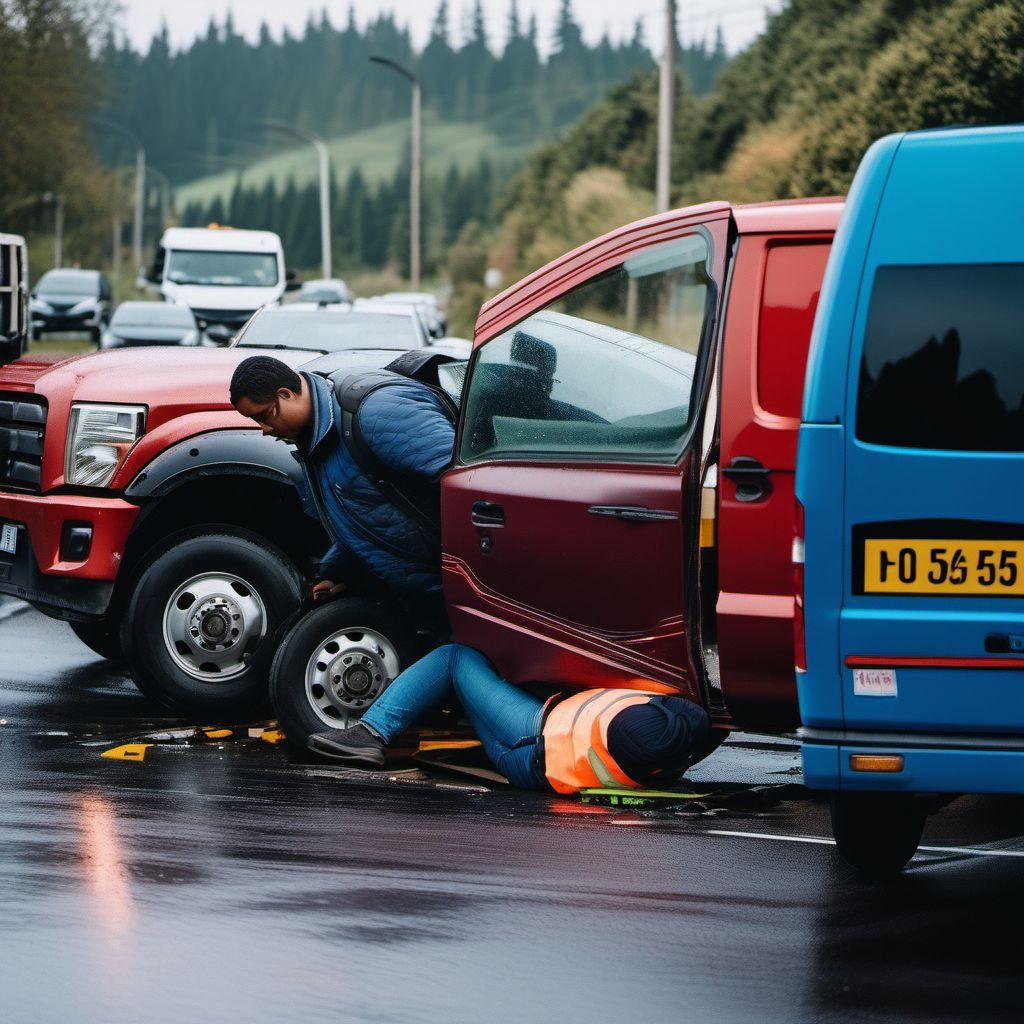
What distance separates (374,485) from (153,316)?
81.0 ft

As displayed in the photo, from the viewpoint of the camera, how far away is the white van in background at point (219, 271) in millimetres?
33312

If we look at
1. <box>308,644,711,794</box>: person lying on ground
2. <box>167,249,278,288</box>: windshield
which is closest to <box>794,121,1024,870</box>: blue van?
<box>308,644,711,794</box>: person lying on ground

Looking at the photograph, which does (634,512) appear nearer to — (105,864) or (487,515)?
(487,515)

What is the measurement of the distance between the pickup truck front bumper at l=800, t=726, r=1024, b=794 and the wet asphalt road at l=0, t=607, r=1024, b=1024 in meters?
0.38

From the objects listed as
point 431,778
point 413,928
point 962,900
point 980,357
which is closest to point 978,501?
point 980,357

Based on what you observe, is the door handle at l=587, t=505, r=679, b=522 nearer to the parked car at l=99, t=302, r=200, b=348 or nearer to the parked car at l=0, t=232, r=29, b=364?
the parked car at l=0, t=232, r=29, b=364

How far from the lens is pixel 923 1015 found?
4402 mm

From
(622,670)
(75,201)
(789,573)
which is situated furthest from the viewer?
(75,201)

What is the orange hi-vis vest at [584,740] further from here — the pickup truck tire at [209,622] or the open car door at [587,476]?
the pickup truck tire at [209,622]

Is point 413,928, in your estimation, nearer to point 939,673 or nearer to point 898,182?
point 939,673

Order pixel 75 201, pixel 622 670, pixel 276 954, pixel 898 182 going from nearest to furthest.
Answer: pixel 276 954
pixel 898 182
pixel 622 670
pixel 75 201

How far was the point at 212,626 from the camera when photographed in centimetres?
816

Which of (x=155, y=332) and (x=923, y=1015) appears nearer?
(x=923, y=1015)

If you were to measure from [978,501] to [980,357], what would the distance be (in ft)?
1.19
